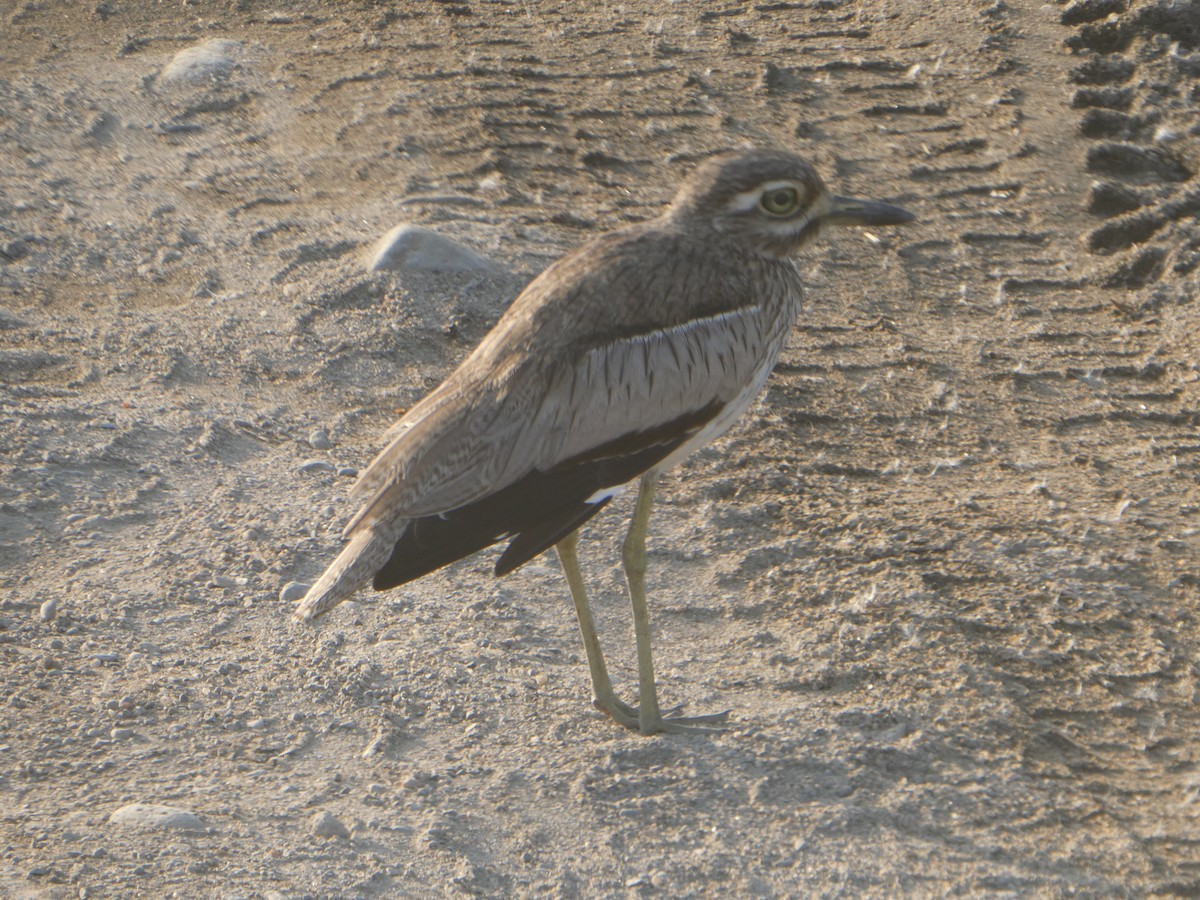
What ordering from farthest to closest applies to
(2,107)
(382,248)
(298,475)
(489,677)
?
1. (2,107)
2. (382,248)
3. (298,475)
4. (489,677)

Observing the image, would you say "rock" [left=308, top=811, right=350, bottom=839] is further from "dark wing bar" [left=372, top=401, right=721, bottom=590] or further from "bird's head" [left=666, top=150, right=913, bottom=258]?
"bird's head" [left=666, top=150, right=913, bottom=258]

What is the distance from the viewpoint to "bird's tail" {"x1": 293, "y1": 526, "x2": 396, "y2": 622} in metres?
3.37

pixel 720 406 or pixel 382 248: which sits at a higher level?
pixel 720 406

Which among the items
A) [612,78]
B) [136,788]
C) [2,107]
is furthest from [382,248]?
[136,788]

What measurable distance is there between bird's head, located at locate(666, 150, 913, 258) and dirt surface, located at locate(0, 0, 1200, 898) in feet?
3.25

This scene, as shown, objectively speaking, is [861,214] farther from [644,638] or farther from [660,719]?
[660,719]

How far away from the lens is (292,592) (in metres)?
4.34

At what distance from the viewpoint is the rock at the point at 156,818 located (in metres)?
3.37

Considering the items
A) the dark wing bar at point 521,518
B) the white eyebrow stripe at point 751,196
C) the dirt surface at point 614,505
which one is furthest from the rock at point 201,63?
the dark wing bar at point 521,518

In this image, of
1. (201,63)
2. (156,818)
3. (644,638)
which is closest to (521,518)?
(644,638)

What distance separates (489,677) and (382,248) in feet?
8.06

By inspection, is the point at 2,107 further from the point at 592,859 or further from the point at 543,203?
the point at 592,859

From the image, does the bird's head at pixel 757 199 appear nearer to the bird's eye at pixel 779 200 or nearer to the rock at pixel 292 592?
the bird's eye at pixel 779 200

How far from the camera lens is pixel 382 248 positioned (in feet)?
19.4
